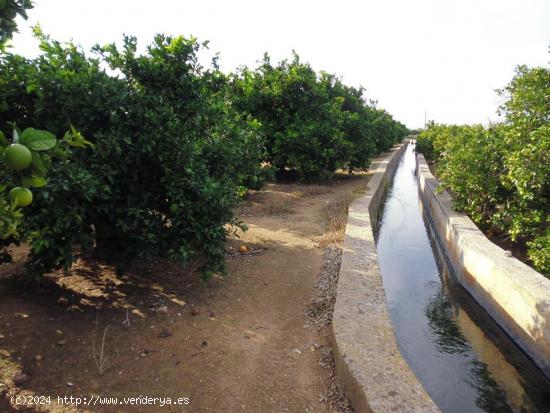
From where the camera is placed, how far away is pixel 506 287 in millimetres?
4668

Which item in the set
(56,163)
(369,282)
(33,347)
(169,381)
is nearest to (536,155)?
(369,282)

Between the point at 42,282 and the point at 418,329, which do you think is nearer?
the point at 42,282

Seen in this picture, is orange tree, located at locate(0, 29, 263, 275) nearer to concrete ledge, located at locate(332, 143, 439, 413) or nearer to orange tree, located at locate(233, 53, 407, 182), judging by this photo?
concrete ledge, located at locate(332, 143, 439, 413)

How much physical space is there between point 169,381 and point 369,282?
248 centimetres

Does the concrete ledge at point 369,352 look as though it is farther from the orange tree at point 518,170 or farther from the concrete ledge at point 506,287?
the orange tree at point 518,170

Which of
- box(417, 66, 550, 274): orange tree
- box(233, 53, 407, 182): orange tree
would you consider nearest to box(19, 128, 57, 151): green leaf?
box(417, 66, 550, 274): orange tree

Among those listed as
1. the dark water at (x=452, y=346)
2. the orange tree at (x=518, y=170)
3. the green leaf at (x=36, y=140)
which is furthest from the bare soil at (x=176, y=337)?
the orange tree at (x=518, y=170)

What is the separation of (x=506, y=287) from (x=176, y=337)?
406 cm

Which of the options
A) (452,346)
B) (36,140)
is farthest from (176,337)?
(452,346)

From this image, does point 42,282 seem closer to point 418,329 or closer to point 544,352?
point 418,329

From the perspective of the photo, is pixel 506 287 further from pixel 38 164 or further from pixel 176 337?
pixel 38 164

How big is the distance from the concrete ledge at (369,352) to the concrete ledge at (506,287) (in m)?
1.64

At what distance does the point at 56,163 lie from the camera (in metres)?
2.98

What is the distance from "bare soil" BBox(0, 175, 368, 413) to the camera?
8.89 ft
